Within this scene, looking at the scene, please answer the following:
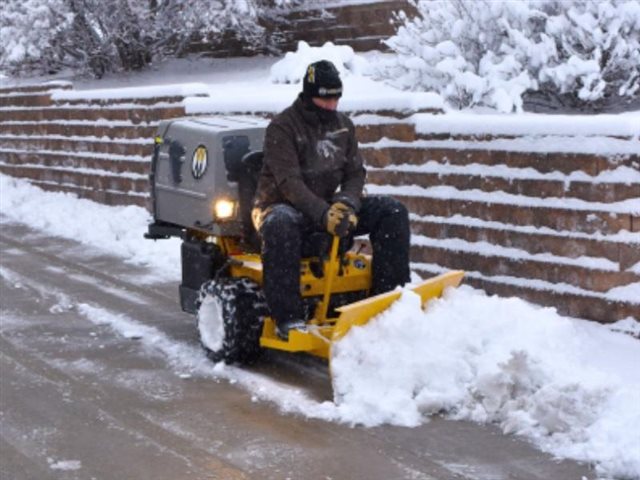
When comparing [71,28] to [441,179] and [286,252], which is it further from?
[286,252]

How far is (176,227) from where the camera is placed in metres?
8.16

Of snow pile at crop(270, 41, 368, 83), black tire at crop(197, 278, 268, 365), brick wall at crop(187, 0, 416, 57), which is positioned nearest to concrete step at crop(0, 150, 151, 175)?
snow pile at crop(270, 41, 368, 83)

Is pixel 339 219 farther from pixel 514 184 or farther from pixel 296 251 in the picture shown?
pixel 514 184

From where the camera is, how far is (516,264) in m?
8.29

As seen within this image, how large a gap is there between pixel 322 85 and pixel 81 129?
891cm

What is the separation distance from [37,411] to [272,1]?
40.2 ft

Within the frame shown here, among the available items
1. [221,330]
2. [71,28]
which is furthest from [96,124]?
[221,330]

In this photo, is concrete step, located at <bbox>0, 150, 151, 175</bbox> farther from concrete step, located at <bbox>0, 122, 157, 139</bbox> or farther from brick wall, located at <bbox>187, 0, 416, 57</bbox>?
brick wall, located at <bbox>187, 0, 416, 57</bbox>

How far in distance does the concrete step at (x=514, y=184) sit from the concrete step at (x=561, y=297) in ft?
2.01

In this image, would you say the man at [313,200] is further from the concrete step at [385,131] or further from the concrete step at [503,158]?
the concrete step at [385,131]

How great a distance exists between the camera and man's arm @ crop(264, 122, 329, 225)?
679 centimetres

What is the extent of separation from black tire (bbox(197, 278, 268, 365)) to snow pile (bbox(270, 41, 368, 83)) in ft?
20.7

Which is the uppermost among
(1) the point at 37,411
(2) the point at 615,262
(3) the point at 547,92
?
(3) the point at 547,92

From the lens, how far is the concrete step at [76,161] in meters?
14.1
